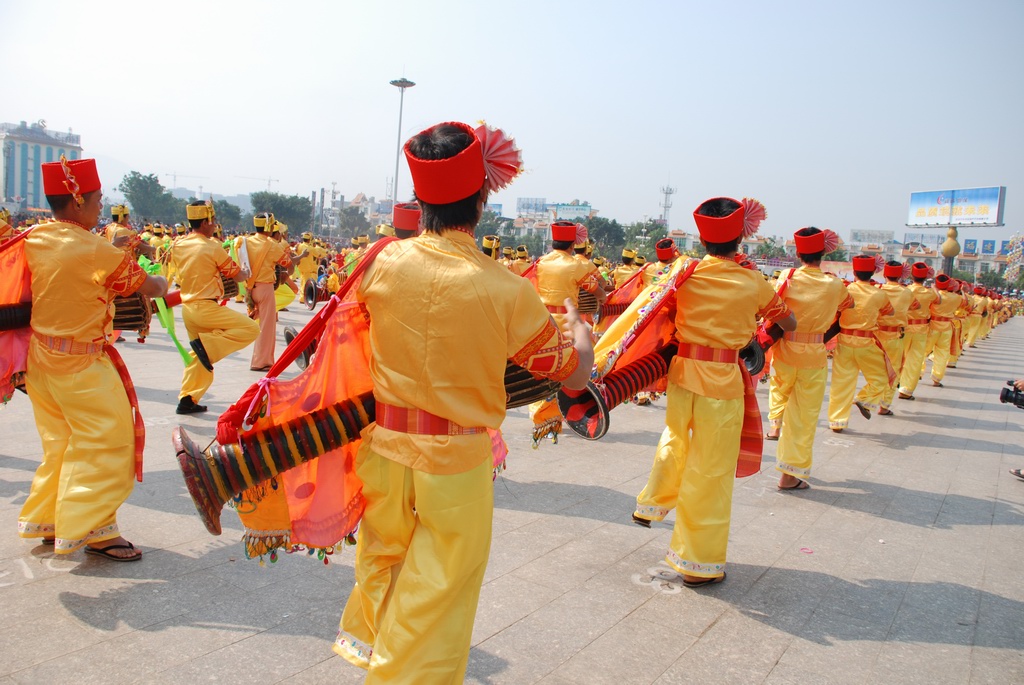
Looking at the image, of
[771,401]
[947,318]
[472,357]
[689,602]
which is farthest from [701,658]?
[947,318]

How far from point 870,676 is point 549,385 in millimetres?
2022

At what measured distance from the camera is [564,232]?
8422 mm

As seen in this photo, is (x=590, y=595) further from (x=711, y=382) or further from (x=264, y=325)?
(x=264, y=325)

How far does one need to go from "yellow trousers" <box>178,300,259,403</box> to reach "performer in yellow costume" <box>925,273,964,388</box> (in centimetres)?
1025

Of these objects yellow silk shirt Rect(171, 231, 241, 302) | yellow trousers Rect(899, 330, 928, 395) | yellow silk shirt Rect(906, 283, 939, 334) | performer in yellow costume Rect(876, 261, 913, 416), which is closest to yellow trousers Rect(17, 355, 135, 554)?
yellow silk shirt Rect(171, 231, 241, 302)

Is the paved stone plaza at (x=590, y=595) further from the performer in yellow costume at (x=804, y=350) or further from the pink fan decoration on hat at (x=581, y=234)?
the pink fan decoration on hat at (x=581, y=234)

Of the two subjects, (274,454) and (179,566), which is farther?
(179,566)

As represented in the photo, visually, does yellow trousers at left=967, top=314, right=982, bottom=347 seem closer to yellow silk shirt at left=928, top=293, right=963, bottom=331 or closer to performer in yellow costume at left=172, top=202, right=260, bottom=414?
yellow silk shirt at left=928, top=293, right=963, bottom=331

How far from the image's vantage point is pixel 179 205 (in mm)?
72500

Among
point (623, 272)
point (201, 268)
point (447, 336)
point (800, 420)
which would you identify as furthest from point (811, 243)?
point (623, 272)

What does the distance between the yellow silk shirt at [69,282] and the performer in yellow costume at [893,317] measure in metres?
8.37

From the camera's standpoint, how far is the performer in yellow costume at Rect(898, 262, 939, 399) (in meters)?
11.6

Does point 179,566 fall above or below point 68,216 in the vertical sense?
below

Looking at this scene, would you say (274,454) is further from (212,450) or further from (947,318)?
(947,318)
